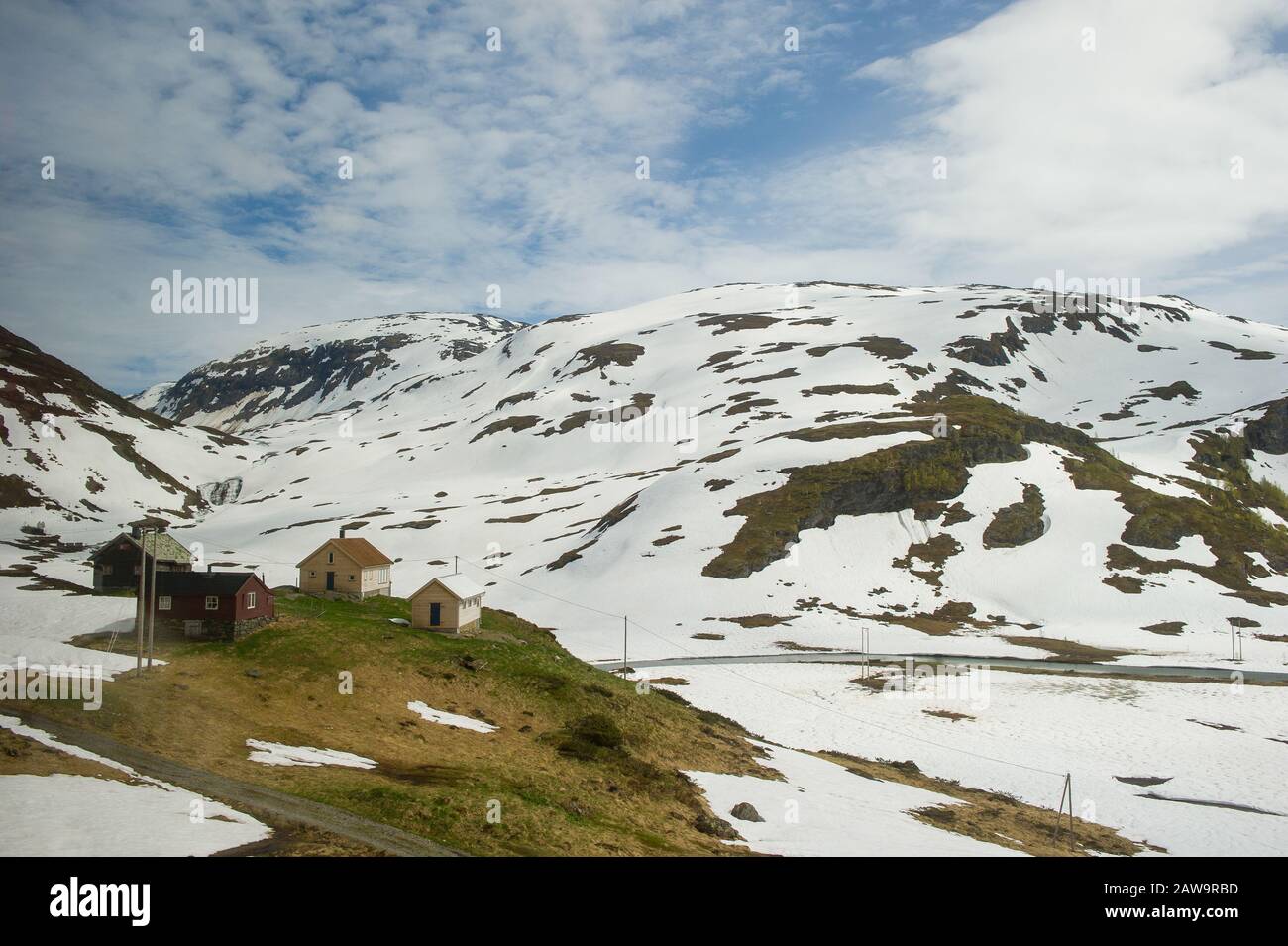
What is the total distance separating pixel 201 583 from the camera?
41.3m

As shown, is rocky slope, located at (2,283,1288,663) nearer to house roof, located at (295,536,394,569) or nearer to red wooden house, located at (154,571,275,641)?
house roof, located at (295,536,394,569)

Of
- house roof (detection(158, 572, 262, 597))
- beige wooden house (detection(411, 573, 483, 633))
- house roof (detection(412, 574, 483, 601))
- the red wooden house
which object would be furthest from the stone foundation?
house roof (detection(412, 574, 483, 601))

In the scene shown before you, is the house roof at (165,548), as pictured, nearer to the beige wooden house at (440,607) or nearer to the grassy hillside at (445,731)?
the grassy hillside at (445,731)

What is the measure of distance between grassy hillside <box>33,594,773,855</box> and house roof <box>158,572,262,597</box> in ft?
9.59

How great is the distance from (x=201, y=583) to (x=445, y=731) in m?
17.4

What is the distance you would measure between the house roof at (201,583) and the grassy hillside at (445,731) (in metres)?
2.92

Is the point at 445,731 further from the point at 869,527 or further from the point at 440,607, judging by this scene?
the point at 869,527

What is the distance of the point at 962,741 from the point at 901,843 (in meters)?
26.9

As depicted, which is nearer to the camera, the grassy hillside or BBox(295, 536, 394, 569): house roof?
the grassy hillside

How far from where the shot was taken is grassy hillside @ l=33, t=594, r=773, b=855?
943 inches

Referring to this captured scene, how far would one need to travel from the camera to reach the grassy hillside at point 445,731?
78.6ft

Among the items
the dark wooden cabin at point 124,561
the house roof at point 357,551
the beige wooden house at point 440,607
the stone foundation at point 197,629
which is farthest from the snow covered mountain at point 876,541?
the stone foundation at point 197,629
